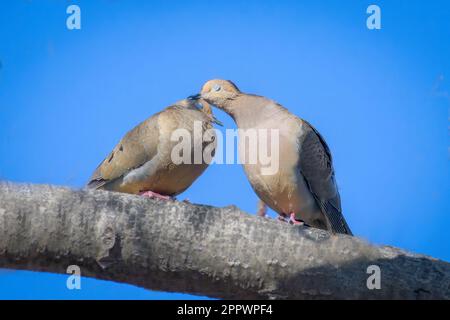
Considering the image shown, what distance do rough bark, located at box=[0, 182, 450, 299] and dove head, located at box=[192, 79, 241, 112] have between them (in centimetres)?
220

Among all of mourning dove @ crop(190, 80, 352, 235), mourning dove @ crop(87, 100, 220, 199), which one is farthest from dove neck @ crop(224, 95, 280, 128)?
mourning dove @ crop(87, 100, 220, 199)

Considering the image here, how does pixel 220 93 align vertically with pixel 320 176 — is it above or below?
above

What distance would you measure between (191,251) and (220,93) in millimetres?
2508

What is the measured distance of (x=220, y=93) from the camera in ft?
18.3

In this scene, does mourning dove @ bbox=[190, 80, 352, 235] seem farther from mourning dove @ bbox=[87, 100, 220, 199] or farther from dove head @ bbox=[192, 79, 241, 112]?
mourning dove @ bbox=[87, 100, 220, 199]

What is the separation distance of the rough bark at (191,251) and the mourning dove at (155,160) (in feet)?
4.77

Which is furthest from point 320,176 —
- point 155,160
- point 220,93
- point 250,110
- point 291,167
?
point 155,160

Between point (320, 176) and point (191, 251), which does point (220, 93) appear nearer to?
point (320, 176)

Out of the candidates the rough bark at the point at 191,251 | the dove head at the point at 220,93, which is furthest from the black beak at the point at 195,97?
the rough bark at the point at 191,251

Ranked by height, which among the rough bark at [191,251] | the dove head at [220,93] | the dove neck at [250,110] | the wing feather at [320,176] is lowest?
the rough bark at [191,251]

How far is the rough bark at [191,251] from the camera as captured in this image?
3.12m

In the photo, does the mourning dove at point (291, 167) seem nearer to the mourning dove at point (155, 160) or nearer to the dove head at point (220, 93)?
the dove head at point (220, 93)
